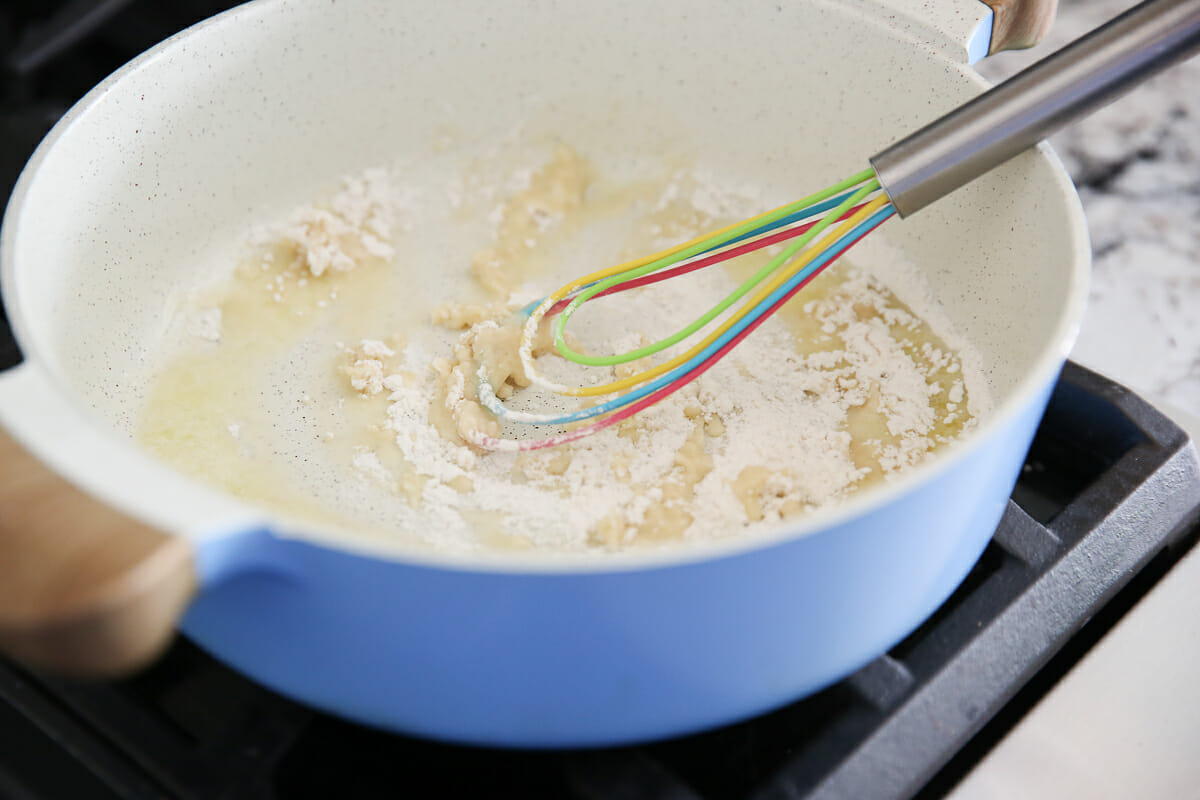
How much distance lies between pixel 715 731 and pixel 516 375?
0.81 ft

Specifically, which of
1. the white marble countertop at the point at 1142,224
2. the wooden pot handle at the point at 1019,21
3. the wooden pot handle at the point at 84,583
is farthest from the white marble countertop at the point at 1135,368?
the wooden pot handle at the point at 84,583

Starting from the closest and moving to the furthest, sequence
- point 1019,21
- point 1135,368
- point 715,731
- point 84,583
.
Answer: point 84,583, point 715,731, point 1019,21, point 1135,368

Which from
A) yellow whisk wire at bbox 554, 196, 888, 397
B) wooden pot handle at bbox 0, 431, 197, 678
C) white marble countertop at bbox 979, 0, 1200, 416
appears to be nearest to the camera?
wooden pot handle at bbox 0, 431, 197, 678

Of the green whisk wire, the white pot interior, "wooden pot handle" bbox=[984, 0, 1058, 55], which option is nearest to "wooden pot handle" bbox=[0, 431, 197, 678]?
the white pot interior

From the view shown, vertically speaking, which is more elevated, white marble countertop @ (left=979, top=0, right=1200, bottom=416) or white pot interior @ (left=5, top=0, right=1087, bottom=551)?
white pot interior @ (left=5, top=0, right=1087, bottom=551)

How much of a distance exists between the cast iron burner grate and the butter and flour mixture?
0.32 ft

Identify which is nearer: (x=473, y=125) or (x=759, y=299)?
(x=759, y=299)

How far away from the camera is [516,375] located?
24.6 inches

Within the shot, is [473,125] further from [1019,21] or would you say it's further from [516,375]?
[1019,21]

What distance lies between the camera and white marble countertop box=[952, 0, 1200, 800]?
1.55 ft

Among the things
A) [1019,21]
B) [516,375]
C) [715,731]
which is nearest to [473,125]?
[516,375]

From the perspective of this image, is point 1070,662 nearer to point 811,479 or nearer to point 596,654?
point 811,479

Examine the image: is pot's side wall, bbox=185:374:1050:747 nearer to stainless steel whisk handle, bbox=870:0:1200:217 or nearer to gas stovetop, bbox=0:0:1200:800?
gas stovetop, bbox=0:0:1200:800

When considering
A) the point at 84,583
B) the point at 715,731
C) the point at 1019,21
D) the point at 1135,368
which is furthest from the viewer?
the point at 1135,368
